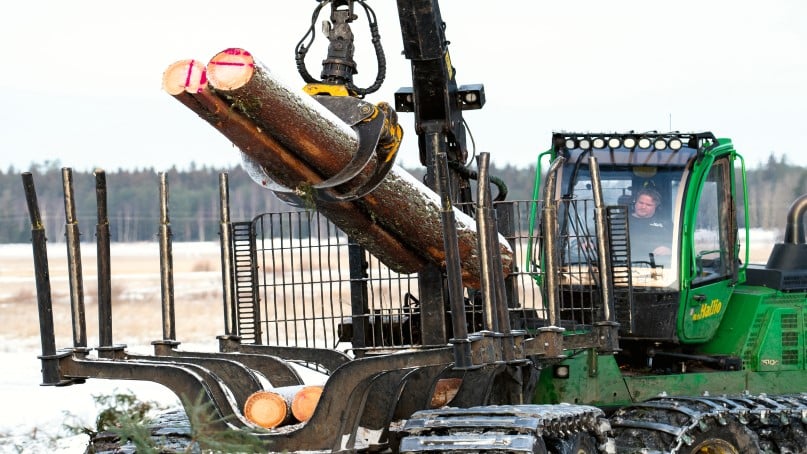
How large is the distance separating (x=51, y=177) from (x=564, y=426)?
339ft

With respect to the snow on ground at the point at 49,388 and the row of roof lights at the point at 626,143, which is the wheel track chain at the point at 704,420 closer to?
the row of roof lights at the point at 626,143

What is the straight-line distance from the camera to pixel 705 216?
11312mm

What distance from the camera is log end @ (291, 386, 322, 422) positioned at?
7.99 metres

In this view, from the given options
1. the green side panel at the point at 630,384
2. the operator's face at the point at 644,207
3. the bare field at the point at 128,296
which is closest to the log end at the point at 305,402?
the green side panel at the point at 630,384

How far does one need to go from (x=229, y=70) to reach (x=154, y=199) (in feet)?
299

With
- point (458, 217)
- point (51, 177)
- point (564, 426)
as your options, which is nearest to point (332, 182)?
point (458, 217)

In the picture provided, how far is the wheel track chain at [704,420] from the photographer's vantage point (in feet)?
32.3

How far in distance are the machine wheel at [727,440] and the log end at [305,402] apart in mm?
3403

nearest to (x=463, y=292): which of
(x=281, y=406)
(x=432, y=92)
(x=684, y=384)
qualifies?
(x=281, y=406)

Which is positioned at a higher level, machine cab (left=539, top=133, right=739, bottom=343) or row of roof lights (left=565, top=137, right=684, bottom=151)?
row of roof lights (left=565, top=137, right=684, bottom=151)

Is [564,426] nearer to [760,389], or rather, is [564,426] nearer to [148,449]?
[148,449]

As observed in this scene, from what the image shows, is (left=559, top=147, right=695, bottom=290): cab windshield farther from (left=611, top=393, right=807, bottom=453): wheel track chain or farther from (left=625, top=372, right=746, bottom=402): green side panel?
(left=611, top=393, right=807, bottom=453): wheel track chain

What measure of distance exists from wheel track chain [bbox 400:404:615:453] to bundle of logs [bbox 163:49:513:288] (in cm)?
114

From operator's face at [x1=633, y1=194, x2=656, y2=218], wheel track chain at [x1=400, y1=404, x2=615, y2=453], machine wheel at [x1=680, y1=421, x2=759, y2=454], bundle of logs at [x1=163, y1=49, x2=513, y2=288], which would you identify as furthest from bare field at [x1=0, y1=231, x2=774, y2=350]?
wheel track chain at [x1=400, y1=404, x2=615, y2=453]
